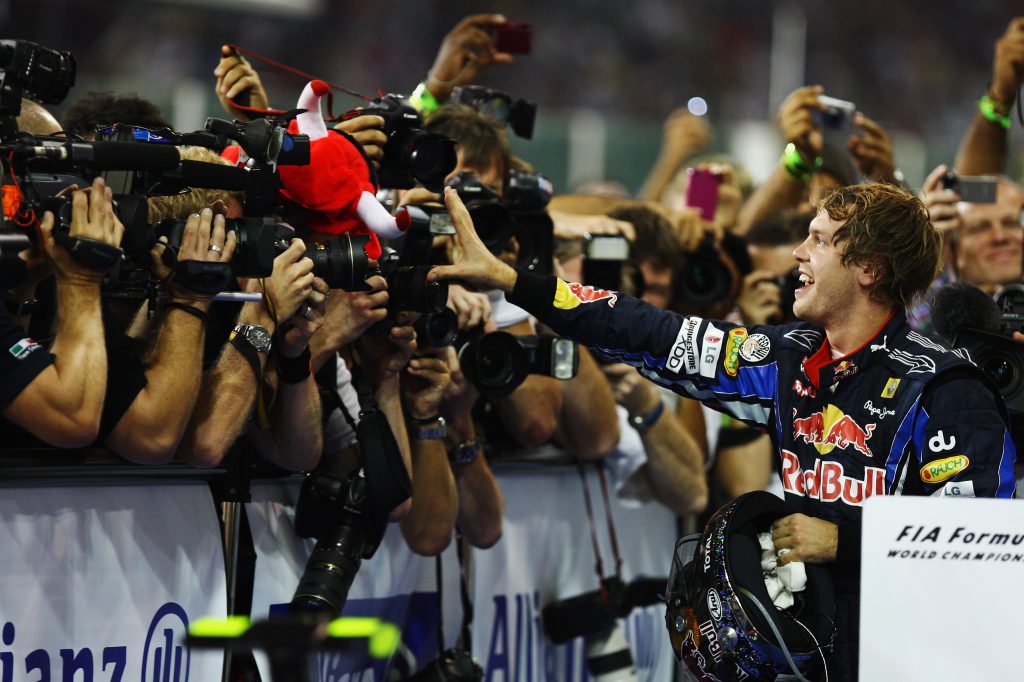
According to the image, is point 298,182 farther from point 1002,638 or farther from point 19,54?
point 1002,638

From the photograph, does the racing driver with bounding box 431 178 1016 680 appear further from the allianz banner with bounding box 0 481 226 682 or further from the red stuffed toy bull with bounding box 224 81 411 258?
the allianz banner with bounding box 0 481 226 682

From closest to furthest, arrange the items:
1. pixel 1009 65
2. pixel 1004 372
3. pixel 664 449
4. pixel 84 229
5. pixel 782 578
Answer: pixel 84 229 → pixel 782 578 → pixel 1004 372 → pixel 664 449 → pixel 1009 65

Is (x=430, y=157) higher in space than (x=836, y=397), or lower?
higher

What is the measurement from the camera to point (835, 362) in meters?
3.46

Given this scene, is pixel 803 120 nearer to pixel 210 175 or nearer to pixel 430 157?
pixel 430 157

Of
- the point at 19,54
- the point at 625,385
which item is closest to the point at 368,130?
the point at 19,54

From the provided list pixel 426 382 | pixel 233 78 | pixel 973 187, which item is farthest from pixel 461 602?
pixel 973 187

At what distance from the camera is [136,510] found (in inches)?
133

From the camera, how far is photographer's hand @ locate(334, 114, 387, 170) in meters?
3.58

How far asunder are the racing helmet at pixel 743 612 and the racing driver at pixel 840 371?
62 mm

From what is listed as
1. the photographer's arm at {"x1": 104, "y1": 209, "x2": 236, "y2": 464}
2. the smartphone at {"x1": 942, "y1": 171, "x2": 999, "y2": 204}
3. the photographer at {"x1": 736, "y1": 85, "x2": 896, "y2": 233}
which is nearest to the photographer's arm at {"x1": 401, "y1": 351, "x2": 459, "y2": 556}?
the photographer's arm at {"x1": 104, "y1": 209, "x2": 236, "y2": 464}

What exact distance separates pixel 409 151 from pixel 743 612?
1396 mm

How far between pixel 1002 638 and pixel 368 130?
191cm

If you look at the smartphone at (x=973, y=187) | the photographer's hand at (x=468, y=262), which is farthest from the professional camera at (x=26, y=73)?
the smartphone at (x=973, y=187)
